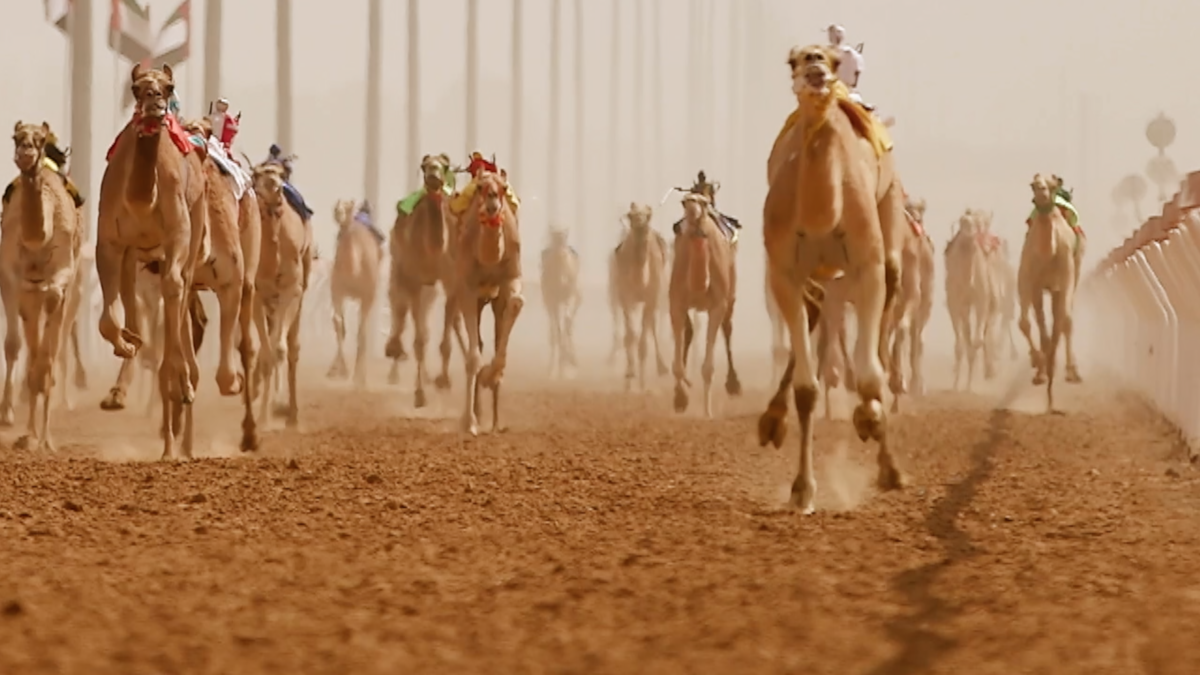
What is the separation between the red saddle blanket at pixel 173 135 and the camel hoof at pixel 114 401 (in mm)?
2214

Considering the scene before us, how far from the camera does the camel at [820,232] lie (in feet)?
36.0

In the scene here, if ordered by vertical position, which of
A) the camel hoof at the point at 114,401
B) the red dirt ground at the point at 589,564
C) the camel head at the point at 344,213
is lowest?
the red dirt ground at the point at 589,564

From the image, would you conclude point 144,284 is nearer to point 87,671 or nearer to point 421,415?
point 421,415

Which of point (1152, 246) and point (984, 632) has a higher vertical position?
point (1152, 246)

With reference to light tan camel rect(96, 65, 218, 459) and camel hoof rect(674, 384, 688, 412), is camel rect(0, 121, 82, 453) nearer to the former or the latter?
light tan camel rect(96, 65, 218, 459)

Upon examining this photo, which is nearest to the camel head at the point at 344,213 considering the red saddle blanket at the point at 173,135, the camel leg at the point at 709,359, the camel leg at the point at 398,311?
the camel leg at the point at 398,311

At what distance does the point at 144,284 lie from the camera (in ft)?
62.1

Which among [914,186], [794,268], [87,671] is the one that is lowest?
[87,671]

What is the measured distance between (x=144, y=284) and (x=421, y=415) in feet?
12.4

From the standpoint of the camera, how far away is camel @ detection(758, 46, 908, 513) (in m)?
11.0

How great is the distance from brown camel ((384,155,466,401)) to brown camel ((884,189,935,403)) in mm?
4527

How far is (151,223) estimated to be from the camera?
1336 cm

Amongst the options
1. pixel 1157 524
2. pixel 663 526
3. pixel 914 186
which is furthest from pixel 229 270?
pixel 914 186

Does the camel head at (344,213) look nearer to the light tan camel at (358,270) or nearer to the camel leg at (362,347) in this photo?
the light tan camel at (358,270)
